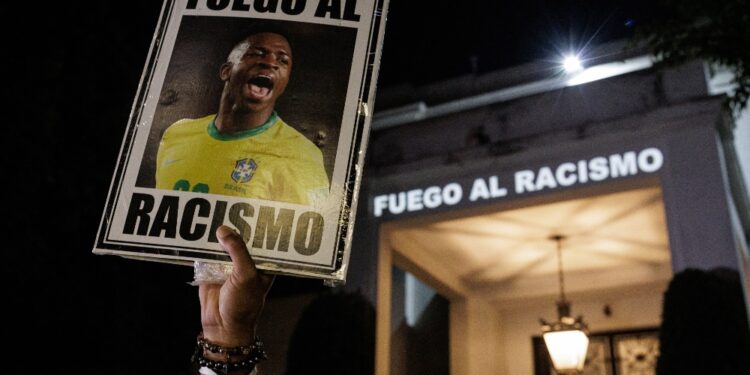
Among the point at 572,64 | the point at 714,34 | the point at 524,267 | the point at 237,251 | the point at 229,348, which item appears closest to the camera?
the point at 237,251

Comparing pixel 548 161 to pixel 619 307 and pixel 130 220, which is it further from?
pixel 130 220

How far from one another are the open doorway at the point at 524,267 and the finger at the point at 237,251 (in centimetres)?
685

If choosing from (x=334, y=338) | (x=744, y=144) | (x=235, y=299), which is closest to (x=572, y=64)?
(x=744, y=144)

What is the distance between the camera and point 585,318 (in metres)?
11.4

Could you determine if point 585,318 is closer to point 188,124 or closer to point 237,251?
point 188,124

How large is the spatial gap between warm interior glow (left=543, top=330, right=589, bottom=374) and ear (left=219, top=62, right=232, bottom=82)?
6.70 m

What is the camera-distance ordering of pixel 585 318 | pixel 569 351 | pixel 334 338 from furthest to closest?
pixel 585 318, pixel 334 338, pixel 569 351

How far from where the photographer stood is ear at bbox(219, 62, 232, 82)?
1.90 meters

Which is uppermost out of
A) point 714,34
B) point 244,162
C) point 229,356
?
point 714,34

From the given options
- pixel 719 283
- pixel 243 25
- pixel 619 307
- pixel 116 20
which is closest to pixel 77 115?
pixel 116 20

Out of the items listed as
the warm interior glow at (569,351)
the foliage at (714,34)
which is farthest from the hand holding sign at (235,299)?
the warm interior glow at (569,351)

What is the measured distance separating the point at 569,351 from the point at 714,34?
3.90m

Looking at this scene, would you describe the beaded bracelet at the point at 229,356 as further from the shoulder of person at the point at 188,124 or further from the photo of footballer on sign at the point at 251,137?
the shoulder of person at the point at 188,124

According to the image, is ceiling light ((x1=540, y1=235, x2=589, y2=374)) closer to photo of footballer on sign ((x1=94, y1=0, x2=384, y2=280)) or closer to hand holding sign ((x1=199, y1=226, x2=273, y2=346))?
photo of footballer on sign ((x1=94, y1=0, x2=384, y2=280))
